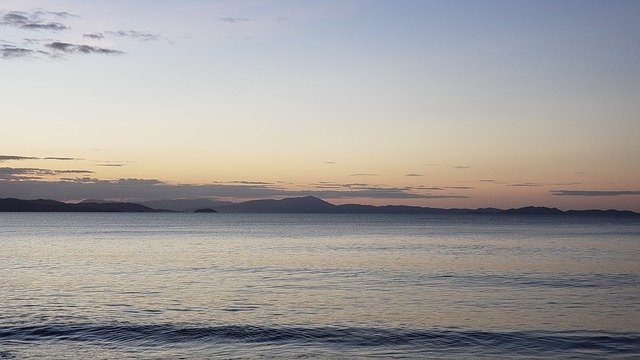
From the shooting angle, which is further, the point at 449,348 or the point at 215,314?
the point at 215,314

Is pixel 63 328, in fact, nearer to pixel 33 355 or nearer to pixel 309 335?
pixel 33 355

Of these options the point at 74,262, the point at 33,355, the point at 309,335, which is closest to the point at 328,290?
the point at 309,335

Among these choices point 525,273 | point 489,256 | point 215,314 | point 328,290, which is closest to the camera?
point 215,314

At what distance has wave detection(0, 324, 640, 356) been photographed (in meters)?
25.5

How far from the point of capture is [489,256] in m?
70.7

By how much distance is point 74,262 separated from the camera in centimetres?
6306

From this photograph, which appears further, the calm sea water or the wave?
the wave

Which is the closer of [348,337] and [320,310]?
[348,337]

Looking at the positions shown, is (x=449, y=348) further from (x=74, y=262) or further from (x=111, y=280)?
(x=74, y=262)

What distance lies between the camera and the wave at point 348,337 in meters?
25.5

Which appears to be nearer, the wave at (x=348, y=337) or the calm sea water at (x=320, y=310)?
the calm sea water at (x=320, y=310)

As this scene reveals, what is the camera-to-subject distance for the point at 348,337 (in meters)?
27.0

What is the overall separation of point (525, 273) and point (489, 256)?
61.2 feet

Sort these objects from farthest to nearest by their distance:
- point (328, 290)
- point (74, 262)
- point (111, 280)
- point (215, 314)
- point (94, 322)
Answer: point (74, 262) → point (111, 280) → point (328, 290) → point (215, 314) → point (94, 322)
